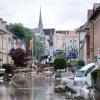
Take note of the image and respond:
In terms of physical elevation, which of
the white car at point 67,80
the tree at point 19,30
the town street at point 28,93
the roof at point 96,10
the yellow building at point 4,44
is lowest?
the town street at point 28,93

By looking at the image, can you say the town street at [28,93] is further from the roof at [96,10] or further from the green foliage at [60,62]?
the green foliage at [60,62]

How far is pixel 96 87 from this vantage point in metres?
32.7

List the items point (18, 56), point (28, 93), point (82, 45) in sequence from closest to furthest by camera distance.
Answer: point (28, 93), point (18, 56), point (82, 45)

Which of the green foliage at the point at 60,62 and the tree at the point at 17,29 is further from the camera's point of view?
the tree at the point at 17,29

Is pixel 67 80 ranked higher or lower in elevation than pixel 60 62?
lower

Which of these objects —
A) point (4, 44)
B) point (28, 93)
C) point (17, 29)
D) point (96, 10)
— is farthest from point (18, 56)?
point (28, 93)

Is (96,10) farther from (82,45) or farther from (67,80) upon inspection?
(82,45)

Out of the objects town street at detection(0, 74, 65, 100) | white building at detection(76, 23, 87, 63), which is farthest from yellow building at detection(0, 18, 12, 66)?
town street at detection(0, 74, 65, 100)

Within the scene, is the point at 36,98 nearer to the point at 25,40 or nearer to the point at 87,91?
the point at 87,91

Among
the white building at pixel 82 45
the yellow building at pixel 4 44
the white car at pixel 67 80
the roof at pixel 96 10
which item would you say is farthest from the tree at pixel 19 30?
the white car at pixel 67 80

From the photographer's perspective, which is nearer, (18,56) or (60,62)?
(60,62)

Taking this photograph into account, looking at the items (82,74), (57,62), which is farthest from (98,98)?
(57,62)

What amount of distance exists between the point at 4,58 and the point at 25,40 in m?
63.0

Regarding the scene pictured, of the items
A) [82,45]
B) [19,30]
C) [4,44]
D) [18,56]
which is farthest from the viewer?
[19,30]
